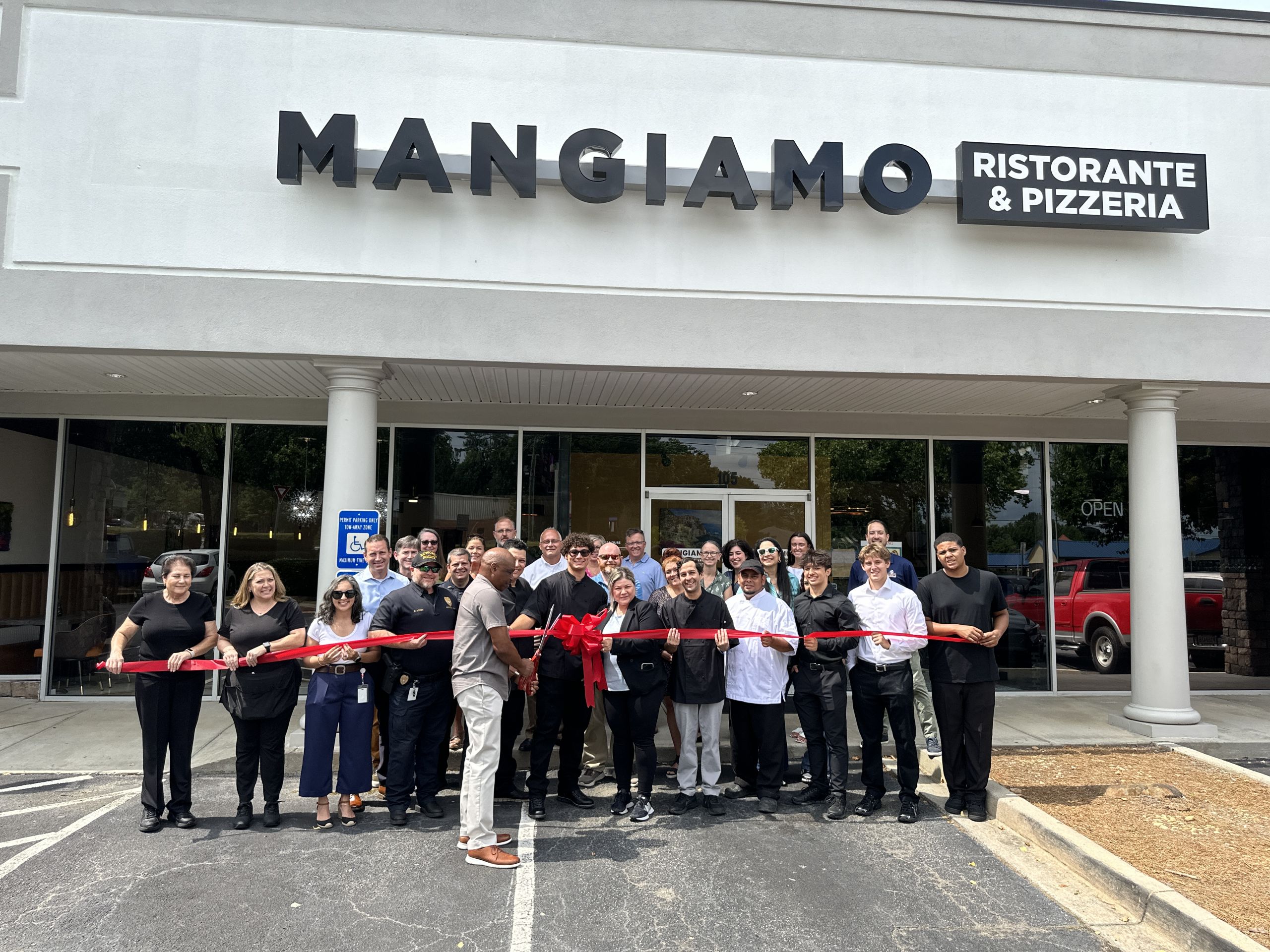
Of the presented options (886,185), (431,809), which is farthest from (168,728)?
(886,185)

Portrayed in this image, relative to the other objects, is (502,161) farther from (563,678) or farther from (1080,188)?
(1080,188)

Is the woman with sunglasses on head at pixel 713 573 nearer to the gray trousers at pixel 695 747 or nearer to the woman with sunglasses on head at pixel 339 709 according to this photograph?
the gray trousers at pixel 695 747

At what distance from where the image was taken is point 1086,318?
27.9 ft

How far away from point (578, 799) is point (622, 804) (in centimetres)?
37

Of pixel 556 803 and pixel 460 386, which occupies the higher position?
pixel 460 386

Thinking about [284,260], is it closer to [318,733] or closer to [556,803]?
[318,733]

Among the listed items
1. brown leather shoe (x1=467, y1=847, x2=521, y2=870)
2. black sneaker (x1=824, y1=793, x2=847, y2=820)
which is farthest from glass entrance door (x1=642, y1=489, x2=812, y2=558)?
brown leather shoe (x1=467, y1=847, x2=521, y2=870)

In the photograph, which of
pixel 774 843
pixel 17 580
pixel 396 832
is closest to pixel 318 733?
pixel 396 832

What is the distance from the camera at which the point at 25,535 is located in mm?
10180

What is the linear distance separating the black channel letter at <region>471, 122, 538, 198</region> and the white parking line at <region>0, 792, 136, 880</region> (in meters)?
6.21

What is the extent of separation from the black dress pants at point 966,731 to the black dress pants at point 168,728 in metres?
5.41

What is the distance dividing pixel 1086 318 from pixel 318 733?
8514 millimetres

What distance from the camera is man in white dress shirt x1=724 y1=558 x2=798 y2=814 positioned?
233 inches

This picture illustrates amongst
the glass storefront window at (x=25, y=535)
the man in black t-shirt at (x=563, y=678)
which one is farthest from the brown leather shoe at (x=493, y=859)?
the glass storefront window at (x=25, y=535)
